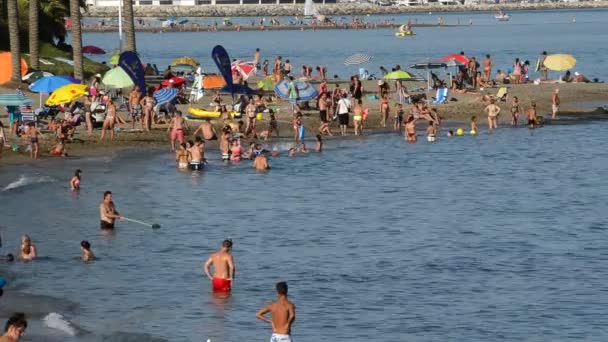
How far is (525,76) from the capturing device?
6788cm

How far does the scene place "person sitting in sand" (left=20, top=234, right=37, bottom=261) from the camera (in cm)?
2861

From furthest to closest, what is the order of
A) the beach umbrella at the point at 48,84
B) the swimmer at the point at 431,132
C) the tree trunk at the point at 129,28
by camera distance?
the tree trunk at the point at 129,28 < the swimmer at the point at 431,132 < the beach umbrella at the point at 48,84

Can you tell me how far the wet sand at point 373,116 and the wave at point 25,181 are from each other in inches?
83.2

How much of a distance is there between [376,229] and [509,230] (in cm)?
338

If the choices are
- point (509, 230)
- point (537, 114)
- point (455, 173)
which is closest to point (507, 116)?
point (537, 114)

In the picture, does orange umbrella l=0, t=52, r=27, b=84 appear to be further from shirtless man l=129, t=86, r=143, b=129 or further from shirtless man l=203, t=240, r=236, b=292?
shirtless man l=203, t=240, r=236, b=292

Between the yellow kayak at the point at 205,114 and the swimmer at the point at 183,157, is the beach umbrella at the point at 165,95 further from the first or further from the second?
the swimmer at the point at 183,157

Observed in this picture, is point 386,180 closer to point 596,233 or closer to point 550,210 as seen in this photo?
point 550,210

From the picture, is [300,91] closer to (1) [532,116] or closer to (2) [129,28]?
(1) [532,116]

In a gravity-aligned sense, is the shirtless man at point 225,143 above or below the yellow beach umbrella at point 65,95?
below

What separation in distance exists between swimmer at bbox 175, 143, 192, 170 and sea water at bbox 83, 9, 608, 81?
36.9 meters

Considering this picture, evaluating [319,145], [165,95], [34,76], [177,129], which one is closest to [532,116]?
[319,145]

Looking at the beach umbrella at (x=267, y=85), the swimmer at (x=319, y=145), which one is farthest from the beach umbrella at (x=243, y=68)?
the swimmer at (x=319, y=145)

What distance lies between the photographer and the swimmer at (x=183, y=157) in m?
42.0
